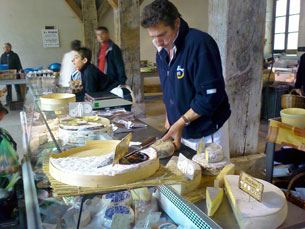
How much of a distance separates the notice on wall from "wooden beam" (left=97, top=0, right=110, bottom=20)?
1.69 m

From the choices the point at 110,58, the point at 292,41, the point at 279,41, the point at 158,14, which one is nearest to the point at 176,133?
the point at 158,14

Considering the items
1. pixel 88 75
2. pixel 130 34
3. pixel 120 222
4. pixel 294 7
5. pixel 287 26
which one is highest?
pixel 294 7

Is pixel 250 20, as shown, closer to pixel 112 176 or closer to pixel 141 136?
pixel 141 136

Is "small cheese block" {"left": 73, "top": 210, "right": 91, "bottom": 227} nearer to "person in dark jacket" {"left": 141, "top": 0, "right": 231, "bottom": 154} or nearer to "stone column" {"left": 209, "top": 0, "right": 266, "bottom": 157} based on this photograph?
"person in dark jacket" {"left": 141, "top": 0, "right": 231, "bottom": 154}

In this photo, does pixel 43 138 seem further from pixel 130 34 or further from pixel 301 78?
pixel 301 78

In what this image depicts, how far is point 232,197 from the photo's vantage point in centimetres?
100

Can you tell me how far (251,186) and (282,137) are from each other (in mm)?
1757

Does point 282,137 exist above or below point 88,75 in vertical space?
below

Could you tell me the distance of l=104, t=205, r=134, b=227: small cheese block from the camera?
113 centimetres

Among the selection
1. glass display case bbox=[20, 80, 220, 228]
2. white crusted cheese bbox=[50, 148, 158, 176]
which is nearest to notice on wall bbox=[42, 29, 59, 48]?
glass display case bbox=[20, 80, 220, 228]

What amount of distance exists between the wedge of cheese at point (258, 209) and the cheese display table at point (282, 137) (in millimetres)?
1524

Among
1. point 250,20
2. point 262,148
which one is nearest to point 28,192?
point 250,20

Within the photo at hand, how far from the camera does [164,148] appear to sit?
1.51 m

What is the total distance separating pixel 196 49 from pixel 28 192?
4.03 feet
